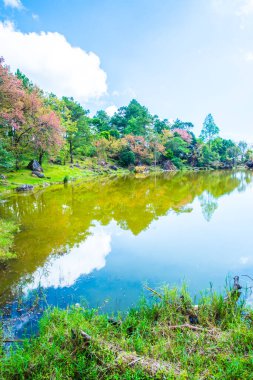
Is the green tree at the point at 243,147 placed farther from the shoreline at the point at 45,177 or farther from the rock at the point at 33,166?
the rock at the point at 33,166

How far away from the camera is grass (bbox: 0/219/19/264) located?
6441mm

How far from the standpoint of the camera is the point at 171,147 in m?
53.7

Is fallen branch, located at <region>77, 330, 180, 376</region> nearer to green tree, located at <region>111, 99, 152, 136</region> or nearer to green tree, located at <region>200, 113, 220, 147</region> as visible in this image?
green tree, located at <region>111, 99, 152, 136</region>

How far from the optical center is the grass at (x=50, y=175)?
19942mm

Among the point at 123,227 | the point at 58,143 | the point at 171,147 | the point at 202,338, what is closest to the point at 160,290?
the point at 202,338

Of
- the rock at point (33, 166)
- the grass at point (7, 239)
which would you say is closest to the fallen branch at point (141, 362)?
the grass at point (7, 239)

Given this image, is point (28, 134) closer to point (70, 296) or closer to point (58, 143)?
point (58, 143)

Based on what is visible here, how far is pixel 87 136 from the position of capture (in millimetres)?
36812

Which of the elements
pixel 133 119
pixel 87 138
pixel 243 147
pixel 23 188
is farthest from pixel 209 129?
pixel 23 188

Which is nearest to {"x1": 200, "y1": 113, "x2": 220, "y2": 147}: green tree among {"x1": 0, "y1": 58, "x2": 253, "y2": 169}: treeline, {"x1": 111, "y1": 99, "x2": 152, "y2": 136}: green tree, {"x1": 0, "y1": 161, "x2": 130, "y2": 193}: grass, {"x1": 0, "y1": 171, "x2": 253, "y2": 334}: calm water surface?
{"x1": 0, "y1": 58, "x2": 253, "y2": 169}: treeline

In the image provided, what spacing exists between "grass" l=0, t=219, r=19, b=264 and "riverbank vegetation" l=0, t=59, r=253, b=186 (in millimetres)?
8712

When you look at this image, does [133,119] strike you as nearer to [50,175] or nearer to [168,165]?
[168,165]

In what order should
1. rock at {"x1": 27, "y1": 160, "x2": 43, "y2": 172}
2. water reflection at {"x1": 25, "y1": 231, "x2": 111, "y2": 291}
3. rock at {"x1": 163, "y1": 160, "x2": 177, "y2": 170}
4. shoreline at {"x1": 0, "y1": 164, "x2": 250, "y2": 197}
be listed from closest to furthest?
1. water reflection at {"x1": 25, "y1": 231, "x2": 111, "y2": 291}
2. shoreline at {"x1": 0, "y1": 164, "x2": 250, "y2": 197}
3. rock at {"x1": 27, "y1": 160, "x2": 43, "y2": 172}
4. rock at {"x1": 163, "y1": 160, "x2": 177, "y2": 170}

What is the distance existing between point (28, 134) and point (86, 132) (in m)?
13.0
